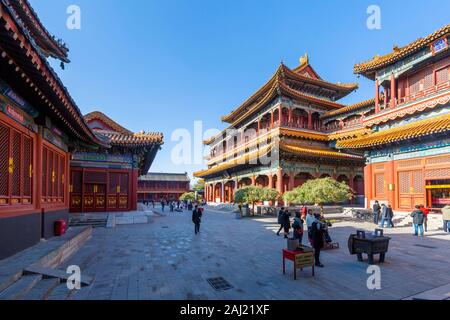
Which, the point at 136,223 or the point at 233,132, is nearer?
the point at 136,223

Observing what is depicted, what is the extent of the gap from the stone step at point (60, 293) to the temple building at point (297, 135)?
2142 centimetres

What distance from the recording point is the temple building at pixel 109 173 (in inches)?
701

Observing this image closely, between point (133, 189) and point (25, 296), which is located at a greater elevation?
point (133, 189)

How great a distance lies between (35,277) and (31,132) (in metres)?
4.99

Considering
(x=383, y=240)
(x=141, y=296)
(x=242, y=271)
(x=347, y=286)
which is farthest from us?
(x=383, y=240)

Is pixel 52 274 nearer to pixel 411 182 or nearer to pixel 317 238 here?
pixel 317 238

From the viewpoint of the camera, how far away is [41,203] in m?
9.13

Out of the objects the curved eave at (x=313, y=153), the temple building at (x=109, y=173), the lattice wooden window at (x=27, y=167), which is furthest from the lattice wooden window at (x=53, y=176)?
the curved eave at (x=313, y=153)

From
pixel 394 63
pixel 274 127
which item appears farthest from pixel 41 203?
pixel 274 127

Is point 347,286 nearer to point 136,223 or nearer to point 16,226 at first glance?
point 16,226

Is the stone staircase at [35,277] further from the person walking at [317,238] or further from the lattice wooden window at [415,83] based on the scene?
the lattice wooden window at [415,83]

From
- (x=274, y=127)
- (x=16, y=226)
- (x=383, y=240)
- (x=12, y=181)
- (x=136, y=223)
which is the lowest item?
(x=136, y=223)

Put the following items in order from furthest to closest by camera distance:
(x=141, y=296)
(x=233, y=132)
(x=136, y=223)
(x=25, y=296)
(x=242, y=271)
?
(x=233, y=132) < (x=136, y=223) < (x=242, y=271) < (x=141, y=296) < (x=25, y=296)

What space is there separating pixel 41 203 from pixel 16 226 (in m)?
2.17
